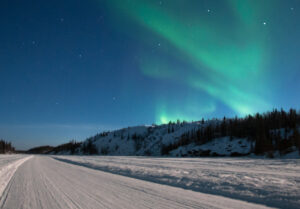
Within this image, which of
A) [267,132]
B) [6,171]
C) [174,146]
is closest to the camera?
[6,171]

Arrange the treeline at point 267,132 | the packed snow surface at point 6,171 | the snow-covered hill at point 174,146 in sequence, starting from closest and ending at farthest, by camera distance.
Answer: the packed snow surface at point 6,171
the treeline at point 267,132
the snow-covered hill at point 174,146

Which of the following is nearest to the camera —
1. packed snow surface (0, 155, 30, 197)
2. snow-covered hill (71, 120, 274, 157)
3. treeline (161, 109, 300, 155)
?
packed snow surface (0, 155, 30, 197)

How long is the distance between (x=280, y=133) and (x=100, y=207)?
80673 mm

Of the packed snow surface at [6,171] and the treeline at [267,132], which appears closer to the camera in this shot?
the packed snow surface at [6,171]

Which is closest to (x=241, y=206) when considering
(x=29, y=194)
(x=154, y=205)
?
(x=154, y=205)

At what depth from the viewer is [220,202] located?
A: 551cm

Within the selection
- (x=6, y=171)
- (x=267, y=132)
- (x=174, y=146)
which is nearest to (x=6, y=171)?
(x=6, y=171)

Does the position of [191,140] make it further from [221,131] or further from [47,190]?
[47,190]

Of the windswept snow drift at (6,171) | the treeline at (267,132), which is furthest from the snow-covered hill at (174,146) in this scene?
the windswept snow drift at (6,171)

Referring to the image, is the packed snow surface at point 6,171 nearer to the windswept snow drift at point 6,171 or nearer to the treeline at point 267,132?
the windswept snow drift at point 6,171

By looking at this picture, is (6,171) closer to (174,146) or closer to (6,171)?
(6,171)

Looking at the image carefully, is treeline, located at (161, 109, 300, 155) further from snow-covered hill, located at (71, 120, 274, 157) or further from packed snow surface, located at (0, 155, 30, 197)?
packed snow surface, located at (0, 155, 30, 197)

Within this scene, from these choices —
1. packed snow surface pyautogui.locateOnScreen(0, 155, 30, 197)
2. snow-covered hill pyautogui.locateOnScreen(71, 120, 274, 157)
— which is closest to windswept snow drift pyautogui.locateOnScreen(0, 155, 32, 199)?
packed snow surface pyautogui.locateOnScreen(0, 155, 30, 197)

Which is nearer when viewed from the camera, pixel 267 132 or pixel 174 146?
pixel 267 132
